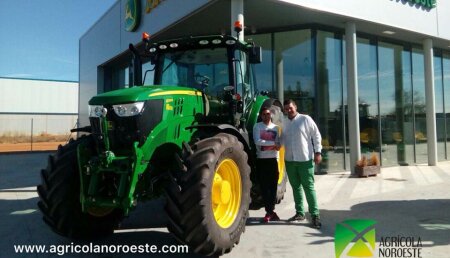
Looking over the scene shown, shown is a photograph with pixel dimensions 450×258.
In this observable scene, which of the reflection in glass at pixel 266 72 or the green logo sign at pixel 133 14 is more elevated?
the green logo sign at pixel 133 14

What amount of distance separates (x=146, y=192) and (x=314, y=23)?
353 inches

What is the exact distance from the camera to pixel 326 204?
7.06m

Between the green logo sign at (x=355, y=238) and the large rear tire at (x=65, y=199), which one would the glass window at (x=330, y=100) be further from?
the large rear tire at (x=65, y=199)

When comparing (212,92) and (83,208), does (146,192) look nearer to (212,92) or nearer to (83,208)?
(83,208)

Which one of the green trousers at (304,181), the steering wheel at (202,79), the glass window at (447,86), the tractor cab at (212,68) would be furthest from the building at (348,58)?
the green trousers at (304,181)

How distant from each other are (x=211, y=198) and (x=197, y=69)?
8.07 feet

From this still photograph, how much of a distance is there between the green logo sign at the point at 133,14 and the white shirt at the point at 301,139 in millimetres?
10004

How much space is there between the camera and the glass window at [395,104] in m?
13.1

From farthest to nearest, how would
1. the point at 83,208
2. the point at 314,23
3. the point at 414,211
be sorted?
the point at 314,23 < the point at 414,211 < the point at 83,208

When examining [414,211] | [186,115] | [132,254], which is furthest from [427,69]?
[132,254]

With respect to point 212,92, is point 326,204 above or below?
below

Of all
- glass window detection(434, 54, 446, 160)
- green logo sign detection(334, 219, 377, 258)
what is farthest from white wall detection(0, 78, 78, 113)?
green logo sign detection(334, 219, 377, 258)

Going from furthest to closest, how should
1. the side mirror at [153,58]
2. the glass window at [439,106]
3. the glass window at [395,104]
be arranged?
the glass window at [439,106], the glass window at [395,104], the side mirror at [153,58]

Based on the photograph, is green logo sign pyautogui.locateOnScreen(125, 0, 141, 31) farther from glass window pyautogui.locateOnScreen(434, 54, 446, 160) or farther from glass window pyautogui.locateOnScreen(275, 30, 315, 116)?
glass window pyautogui.locateOnScreen(434, 54, 446, 160)
